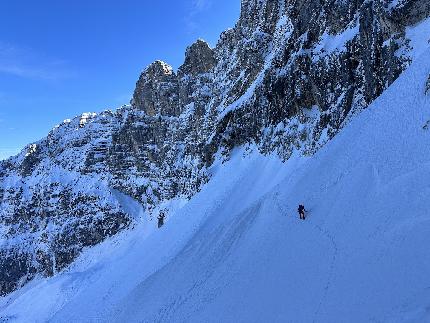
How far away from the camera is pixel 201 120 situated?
298 feet

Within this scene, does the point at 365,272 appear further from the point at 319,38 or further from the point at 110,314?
the point at 319,38

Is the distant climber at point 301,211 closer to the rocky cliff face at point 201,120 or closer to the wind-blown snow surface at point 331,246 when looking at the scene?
the wind-blown snow surface at point 331,246

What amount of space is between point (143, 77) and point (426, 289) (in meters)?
122

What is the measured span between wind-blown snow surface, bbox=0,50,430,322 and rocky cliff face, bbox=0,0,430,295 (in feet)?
25.3

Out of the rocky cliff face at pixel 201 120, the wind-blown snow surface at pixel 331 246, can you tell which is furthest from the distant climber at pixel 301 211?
the rocky cliff face at pixel 201 120

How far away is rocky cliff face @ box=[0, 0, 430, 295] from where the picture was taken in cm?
3784

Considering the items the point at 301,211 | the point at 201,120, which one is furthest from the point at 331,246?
the point at 201,120

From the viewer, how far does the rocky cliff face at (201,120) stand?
37844 mm

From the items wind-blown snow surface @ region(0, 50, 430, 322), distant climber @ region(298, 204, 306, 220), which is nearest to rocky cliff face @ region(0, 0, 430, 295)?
wind-blown snow surface @ region(0, 50, 430, 322)

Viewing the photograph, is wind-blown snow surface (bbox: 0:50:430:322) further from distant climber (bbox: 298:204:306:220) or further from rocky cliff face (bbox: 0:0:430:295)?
rocky cliff face (bbox: 0:0:430:295)

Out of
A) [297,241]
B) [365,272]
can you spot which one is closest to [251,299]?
[297,241]

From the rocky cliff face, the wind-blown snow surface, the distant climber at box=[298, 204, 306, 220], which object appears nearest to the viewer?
the wind-blown snow surface

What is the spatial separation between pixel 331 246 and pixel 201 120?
74781mm

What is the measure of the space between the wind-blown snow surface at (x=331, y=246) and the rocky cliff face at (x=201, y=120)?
304 inches
